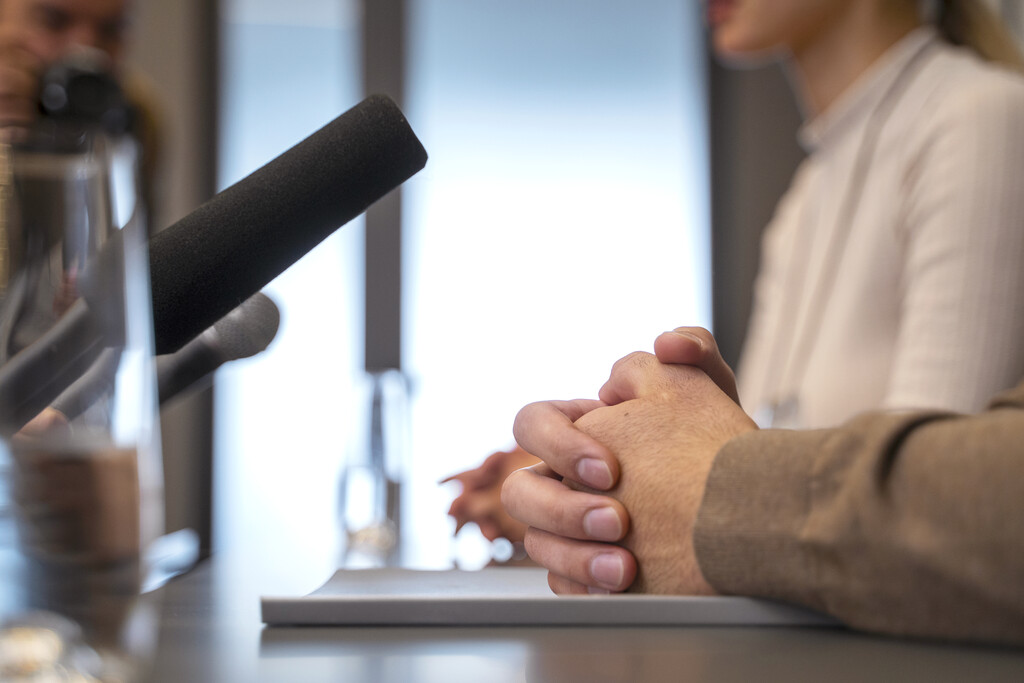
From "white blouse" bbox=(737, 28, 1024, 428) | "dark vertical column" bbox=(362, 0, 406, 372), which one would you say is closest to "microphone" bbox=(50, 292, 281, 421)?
"white blouse" bbox=(737, 28, 1024, 428)

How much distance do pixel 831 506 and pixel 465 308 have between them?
226 cm

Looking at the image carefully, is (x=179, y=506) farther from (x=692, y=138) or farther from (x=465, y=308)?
(x=692, y=138)

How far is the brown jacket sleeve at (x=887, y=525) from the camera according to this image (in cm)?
39

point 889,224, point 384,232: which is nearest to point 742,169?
point 384,232

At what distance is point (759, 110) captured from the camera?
2.76 meters

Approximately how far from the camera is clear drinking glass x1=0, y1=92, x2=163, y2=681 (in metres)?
0.25

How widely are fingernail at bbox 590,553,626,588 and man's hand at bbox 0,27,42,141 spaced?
334mm

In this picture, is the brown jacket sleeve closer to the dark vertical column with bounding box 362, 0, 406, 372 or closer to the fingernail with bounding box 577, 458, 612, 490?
the fingernail with bounding box 577, 458, 612, 490

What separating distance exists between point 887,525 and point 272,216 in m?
0.31

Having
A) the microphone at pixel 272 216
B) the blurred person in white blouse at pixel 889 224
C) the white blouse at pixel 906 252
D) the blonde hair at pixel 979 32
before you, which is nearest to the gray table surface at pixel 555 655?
the microphone at pixel 272 216

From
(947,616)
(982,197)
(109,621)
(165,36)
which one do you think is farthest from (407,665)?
(165,36)

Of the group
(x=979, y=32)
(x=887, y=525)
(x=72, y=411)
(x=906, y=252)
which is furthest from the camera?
(x=979, y=32)

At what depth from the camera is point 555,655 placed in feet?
1.15

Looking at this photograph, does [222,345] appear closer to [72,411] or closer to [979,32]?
[72,411]
